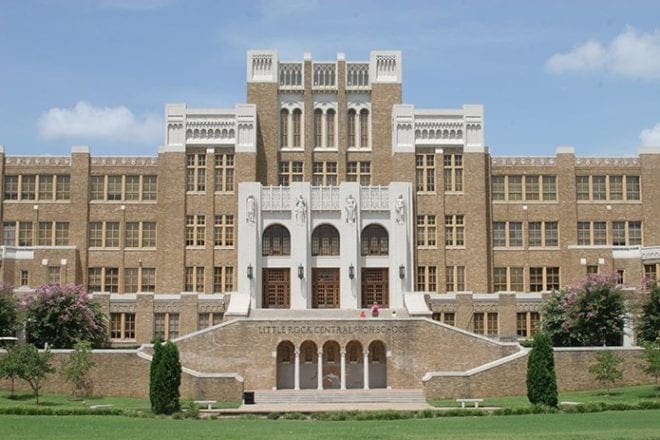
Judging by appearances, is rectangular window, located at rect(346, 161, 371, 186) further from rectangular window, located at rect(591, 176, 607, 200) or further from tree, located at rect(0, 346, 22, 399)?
tree, located at rect(0, 346, 22, 399)

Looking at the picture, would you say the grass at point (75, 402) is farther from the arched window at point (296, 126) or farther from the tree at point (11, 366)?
the arched window at point (296, 126)

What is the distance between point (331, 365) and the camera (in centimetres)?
5816

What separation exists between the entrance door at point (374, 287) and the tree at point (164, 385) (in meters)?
23.0

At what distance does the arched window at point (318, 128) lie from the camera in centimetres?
7150

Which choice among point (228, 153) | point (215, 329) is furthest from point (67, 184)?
point (215, 329)

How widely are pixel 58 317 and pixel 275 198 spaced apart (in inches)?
613

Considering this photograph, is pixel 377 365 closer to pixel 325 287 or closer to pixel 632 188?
pixel 325 287

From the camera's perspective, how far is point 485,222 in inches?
2731

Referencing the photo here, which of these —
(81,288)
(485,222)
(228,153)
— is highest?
(228,153)

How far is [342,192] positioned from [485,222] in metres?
10.1

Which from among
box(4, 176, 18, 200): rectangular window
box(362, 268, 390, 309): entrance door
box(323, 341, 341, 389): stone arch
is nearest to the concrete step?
box(323, 341, 341, 389): stone arch

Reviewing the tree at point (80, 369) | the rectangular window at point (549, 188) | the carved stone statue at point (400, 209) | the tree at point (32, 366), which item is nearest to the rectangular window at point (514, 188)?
the rectangular window at point (549, 188)

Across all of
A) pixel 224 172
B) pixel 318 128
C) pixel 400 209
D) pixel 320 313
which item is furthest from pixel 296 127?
pixel 320 313

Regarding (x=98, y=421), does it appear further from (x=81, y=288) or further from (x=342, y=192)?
(x=342, y=192)
